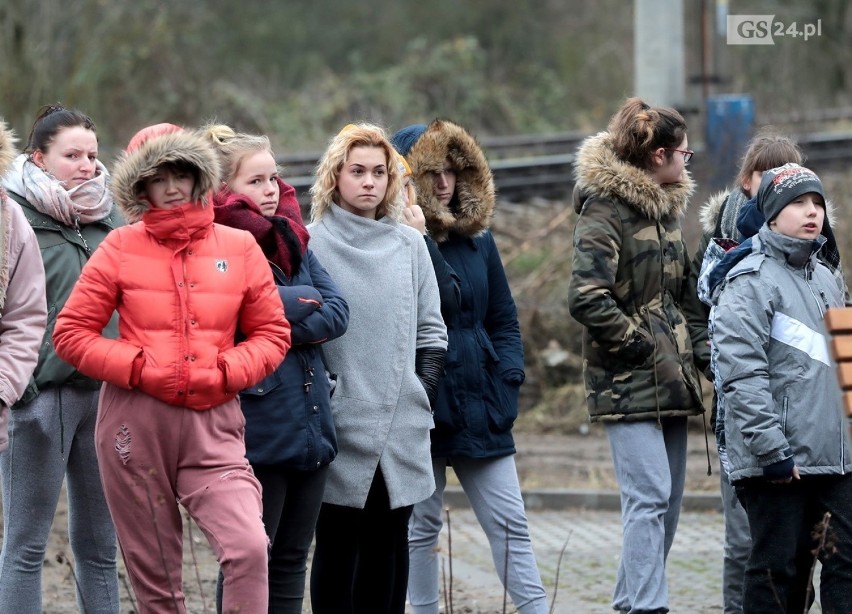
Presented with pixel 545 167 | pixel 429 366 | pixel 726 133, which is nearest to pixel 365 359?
pixel 429 366

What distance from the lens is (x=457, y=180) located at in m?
6.06

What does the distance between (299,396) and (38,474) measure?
3.45 ft

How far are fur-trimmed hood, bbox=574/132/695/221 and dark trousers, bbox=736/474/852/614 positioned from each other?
4.23 ft

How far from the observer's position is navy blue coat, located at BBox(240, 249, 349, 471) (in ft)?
15.9

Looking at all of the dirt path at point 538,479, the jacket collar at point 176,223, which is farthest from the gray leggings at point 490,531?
the jacket collar at point 176,223

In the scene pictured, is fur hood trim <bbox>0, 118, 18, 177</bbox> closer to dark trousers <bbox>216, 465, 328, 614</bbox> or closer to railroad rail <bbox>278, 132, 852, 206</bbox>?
dark trousers <bbox>216, 465, 328, 614</bbox>

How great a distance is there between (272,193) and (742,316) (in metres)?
1.73

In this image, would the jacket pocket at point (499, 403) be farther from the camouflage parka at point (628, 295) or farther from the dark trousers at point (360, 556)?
the dark trousers at point (360, 556)

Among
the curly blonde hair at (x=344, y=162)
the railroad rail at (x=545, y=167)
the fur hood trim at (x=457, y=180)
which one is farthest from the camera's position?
the railroad rail at (x=545, y=167)

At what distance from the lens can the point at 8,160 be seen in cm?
502

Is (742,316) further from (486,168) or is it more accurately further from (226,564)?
(226,564)

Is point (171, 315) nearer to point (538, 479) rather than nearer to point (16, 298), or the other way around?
point (16, 298)

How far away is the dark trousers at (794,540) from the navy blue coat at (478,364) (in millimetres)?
1056

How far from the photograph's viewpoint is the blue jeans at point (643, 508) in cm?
578
